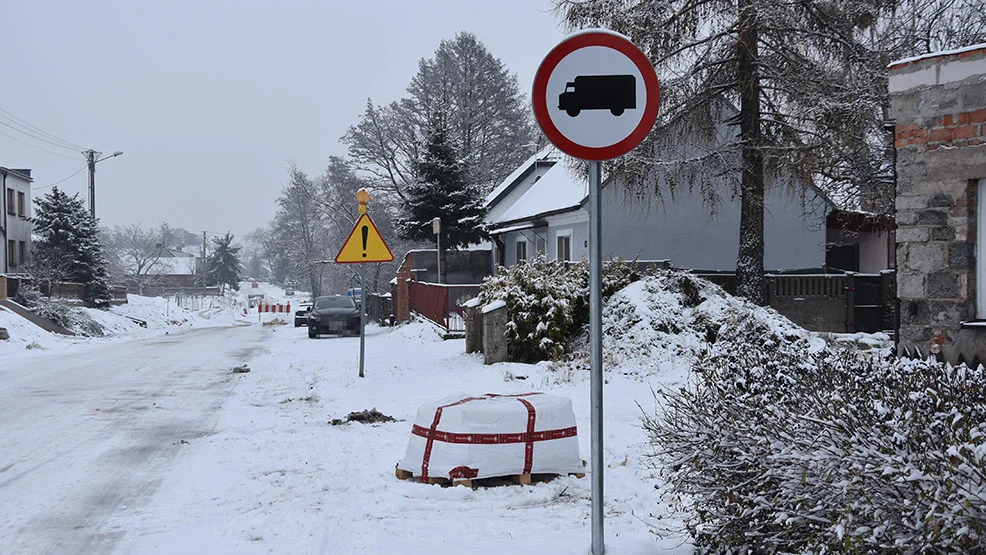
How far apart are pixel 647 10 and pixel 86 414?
1144 cm

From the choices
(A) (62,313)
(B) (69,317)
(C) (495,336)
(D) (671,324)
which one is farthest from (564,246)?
(B) (69,317)

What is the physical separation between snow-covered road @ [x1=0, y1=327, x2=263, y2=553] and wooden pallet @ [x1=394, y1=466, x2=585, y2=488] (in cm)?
200

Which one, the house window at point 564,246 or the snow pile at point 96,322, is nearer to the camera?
the snow pile at point 96,322

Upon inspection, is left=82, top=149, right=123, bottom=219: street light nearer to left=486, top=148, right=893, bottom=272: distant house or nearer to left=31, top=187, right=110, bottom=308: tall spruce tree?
left=31, top=187, right=110, bottom=308: tall spruce tree

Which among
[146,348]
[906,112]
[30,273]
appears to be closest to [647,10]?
[906,112]

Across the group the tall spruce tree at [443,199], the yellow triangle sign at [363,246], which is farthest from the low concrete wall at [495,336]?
the tall spruce tree at [443,199]

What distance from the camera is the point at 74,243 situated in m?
40.2

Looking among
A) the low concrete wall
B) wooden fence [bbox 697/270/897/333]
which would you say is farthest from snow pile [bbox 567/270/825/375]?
wooden fence [bbox 697/270/897/333]

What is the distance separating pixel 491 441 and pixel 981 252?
4.65 metres

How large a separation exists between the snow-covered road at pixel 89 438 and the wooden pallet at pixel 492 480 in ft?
6.55

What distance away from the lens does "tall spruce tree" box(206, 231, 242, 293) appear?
98.6 m

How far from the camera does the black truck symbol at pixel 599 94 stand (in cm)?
407

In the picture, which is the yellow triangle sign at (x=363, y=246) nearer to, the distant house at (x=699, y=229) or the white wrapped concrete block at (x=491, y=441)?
the white wrapped concrete block at (x=491, y=441)

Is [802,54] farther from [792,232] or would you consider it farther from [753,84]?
[792,232]
